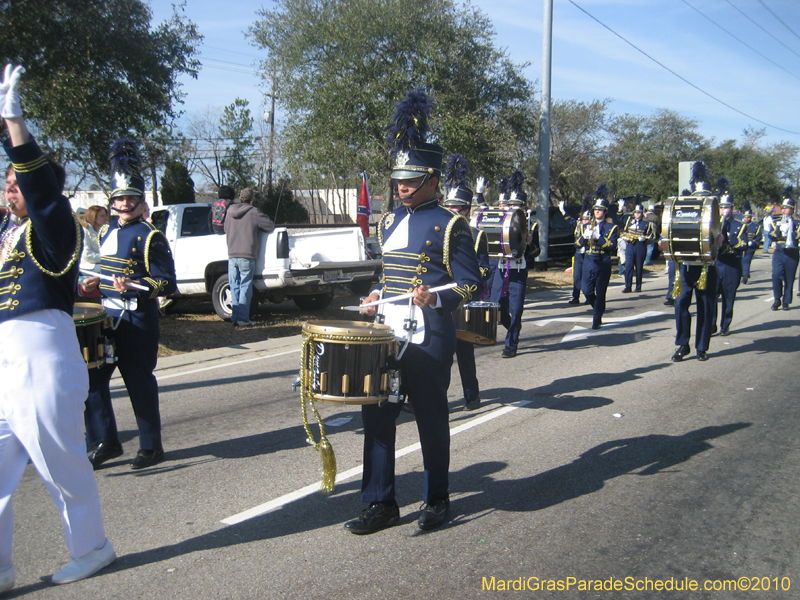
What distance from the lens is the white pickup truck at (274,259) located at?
11.6 m

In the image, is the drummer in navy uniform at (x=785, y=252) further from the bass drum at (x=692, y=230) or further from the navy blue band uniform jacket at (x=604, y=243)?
the bass drum at (x=692, y=230)

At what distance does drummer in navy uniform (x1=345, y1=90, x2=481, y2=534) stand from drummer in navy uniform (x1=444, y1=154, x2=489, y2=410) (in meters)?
1.50

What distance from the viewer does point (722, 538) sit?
4098 mm

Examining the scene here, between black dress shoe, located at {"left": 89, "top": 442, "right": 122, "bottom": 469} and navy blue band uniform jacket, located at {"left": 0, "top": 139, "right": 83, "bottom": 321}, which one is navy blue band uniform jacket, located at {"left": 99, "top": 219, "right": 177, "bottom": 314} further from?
navy blue band uniform jacket, located at {"left": 0, "top": 139, "right": 83, "bottom": 321}

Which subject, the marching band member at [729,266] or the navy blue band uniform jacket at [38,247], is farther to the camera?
the marching band member at [729,266]

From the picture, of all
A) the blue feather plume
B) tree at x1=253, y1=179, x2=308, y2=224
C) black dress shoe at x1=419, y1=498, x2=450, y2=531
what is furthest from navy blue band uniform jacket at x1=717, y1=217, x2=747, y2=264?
tree at x1=253, y1=179, x2=308, y2=224

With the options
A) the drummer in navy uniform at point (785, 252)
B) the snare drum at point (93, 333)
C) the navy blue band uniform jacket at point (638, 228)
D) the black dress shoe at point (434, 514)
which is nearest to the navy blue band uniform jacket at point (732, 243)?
the drummer in navy uniform at point (785, 252)

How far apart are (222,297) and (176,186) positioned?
1732cm

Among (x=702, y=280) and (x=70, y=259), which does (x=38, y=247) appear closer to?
(x=70, y=259)

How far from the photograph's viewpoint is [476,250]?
19.6ft

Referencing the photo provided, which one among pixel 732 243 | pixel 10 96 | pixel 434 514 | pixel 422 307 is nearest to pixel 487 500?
pixel 434 514

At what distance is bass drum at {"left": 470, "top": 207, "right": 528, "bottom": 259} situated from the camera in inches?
377

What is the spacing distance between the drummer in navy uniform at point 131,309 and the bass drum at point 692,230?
246 inches

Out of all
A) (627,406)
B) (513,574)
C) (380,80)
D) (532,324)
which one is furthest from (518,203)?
(380,80)
